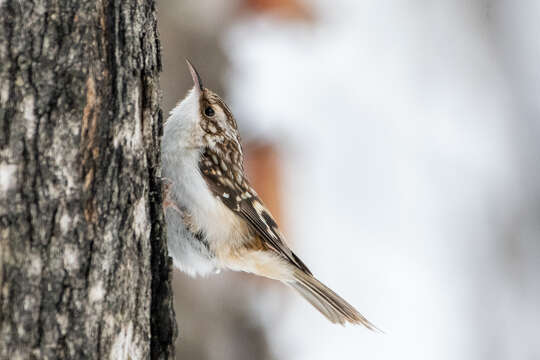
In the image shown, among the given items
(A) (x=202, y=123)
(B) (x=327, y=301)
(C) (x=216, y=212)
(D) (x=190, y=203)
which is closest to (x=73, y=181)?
(D) (x=190, y=203)

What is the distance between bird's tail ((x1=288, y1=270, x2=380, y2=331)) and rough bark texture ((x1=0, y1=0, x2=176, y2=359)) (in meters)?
1.26

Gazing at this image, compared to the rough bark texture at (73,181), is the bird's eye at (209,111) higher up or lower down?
higher up

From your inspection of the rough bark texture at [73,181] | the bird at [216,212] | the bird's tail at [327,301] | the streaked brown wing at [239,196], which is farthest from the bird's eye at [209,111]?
the rough bark texture at [73,181]

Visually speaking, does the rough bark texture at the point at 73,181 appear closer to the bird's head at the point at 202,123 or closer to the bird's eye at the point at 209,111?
the bird's head at the point at 202,123

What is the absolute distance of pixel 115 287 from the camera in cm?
177

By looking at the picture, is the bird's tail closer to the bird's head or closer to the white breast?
the white breast

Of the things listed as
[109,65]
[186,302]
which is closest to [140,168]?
[109,65]

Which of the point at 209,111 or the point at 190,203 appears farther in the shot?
the point at 209,111

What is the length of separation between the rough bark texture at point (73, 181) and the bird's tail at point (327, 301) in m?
1.26

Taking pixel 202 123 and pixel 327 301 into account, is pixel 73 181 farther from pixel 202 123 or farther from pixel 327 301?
Result: pixel 327 301

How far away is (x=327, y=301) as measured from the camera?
10.1 ft

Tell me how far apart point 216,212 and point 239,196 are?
155mm

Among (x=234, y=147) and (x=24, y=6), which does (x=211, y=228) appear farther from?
(x=24, y=6)

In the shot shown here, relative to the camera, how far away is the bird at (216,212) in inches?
113
